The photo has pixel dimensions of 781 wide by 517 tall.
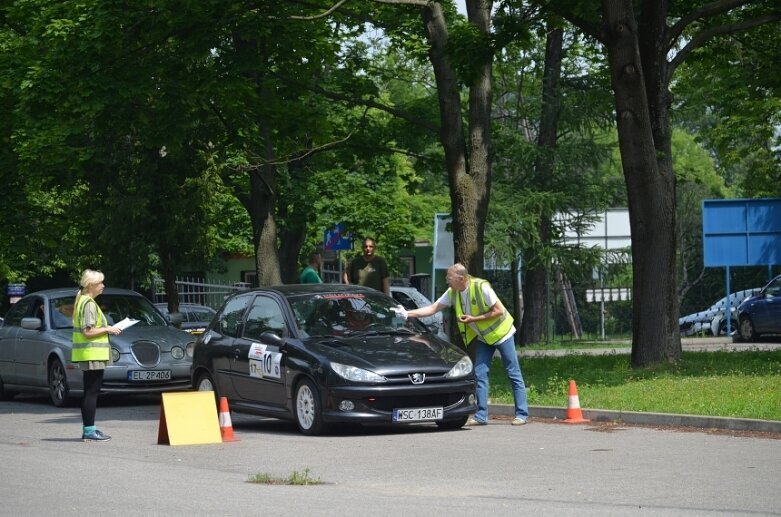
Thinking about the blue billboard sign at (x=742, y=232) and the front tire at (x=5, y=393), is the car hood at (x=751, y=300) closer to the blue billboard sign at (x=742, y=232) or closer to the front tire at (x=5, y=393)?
the blue billboard sign at (x=742, y=232)

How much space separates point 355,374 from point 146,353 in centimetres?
630

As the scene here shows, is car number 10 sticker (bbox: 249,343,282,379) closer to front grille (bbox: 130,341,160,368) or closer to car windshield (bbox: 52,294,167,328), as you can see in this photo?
front grille (bbox: 130,341,160,368)

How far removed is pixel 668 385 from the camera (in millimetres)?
17594

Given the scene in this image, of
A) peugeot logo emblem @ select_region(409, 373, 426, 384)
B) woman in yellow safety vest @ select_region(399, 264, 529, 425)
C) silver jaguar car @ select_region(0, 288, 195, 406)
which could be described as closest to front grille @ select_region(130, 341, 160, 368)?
silver jaguar car @ select_region(0, 288, 195, 406)

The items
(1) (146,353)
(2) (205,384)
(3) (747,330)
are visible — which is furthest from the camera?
(3) (747,330)

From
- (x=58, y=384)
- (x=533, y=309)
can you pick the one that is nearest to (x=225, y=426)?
(x=58, y=384)

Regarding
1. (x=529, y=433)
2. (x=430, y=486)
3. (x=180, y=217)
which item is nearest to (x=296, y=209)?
(x=180, y=217)

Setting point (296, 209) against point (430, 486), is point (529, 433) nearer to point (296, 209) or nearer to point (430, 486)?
point (430, 486)

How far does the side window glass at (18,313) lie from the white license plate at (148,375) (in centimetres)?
307

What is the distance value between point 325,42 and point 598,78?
1054 centimetres

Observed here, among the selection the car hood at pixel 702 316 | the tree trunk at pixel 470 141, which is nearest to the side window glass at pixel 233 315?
the tree trunk at pixel 470 141

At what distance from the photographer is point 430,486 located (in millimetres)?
10359

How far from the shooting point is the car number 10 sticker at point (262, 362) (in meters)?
15.3

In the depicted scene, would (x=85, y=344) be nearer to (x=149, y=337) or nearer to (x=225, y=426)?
(x=225, y=426)
